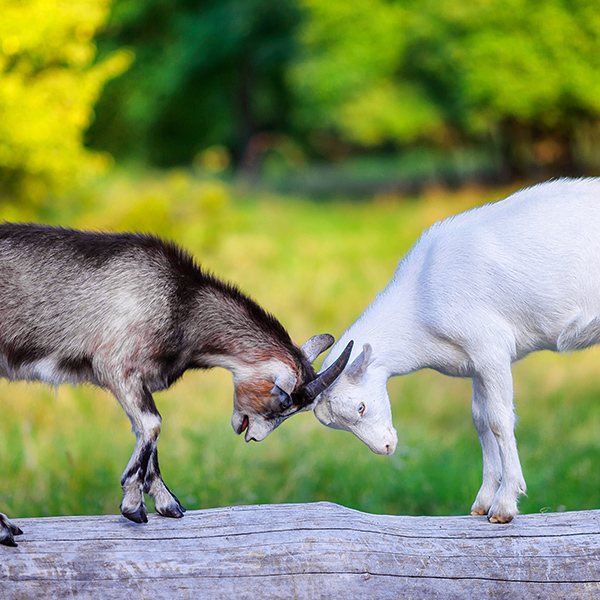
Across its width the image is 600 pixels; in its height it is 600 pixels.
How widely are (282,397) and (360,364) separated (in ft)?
1.24

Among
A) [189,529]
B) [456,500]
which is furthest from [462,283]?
[456,500]

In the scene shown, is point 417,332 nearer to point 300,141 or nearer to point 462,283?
point 462,283

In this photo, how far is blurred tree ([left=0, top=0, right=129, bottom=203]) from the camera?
7.45 meters

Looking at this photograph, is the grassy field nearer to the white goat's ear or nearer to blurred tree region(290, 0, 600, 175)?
the white goat's ear

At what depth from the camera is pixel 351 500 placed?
17.7 feet

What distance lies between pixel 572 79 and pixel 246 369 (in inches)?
575

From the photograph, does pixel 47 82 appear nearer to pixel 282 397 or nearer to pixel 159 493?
pixel 159 493

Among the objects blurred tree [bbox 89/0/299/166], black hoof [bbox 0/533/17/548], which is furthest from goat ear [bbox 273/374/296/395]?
blurred tree [bbox 89/0/299/166]

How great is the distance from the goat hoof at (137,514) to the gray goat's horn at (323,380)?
825 mm

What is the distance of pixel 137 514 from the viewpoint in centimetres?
307

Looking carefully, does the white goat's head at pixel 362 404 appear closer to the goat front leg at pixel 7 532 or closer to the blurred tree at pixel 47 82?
the goat front leg at pixel 7 532

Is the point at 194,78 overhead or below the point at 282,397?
below

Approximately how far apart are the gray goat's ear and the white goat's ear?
0.22 m

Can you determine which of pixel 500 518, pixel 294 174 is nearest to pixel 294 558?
pixel 500 518
